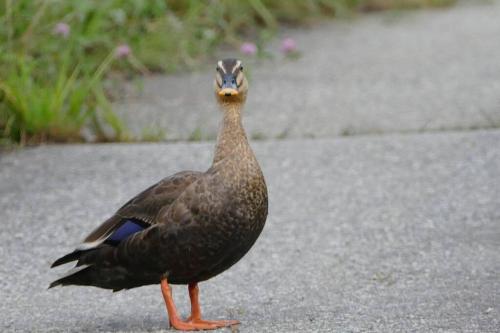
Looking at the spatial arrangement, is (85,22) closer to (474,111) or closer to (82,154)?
(82,154)

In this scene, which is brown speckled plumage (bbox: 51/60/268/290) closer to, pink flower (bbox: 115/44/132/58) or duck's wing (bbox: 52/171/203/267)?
duck's wing (bbox: 52/171/203/267)

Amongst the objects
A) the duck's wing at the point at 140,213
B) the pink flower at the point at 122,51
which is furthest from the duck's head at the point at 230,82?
the pink flower at the point at 122,51

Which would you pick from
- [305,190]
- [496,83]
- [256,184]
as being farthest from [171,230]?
[496,83]

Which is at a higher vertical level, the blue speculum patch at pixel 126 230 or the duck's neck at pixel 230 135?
the duck's neck at pixel 230 135

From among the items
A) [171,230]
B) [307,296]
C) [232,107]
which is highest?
[232,107]

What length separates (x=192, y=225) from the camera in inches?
166

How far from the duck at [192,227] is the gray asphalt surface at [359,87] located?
117 inches

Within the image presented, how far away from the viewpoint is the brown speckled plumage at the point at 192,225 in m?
4.20

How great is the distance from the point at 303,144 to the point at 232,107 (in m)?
2.67

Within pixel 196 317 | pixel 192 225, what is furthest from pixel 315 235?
pixel 192 225

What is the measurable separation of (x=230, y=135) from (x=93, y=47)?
169 inches

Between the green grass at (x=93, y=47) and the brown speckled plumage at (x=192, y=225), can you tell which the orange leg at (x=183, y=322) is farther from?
the green grass at (x=93, y=47)

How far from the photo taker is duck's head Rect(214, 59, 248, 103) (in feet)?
14.6

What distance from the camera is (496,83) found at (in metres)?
8.62
